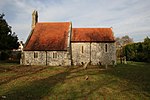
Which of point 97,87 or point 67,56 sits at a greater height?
point 67,56

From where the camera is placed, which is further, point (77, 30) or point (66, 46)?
point (77, 30)

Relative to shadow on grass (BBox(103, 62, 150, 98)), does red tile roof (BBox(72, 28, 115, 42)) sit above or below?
above

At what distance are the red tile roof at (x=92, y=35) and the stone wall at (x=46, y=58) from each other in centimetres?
480

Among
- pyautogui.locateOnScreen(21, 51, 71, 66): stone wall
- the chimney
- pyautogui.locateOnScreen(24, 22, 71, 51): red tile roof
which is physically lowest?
pyautogui.locateOnScreen(21, 51, 71, 66): stone wall

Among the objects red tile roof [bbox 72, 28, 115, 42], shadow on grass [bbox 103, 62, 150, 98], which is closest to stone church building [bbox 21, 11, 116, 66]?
red tile roof [bbox 72, 28, 115, 42]

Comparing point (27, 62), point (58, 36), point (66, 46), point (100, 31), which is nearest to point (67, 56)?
point (66, 46)

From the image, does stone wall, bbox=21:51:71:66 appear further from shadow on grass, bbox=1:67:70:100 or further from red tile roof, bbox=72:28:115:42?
shadow on grass, bbox=1:67:70:100

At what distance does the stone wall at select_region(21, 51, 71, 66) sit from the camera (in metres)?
35.2

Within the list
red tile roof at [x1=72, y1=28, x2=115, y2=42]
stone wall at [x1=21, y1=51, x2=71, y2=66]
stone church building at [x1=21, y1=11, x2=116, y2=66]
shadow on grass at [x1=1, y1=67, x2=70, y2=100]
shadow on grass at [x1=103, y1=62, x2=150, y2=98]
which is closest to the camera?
shadow on grass at [x1=1, y1=67, x2=70, y2=100]

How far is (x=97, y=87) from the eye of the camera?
1547cm

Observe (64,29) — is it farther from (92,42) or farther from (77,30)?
(92,42)

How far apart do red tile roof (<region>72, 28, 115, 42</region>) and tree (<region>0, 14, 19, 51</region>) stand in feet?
43.1

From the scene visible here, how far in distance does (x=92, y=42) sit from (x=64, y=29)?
21.7 feet

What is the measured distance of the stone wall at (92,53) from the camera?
37688 millimetres
